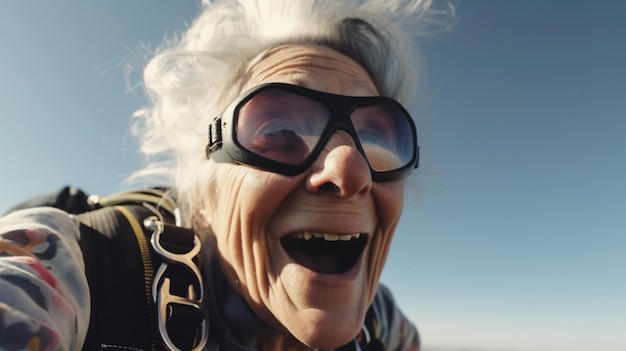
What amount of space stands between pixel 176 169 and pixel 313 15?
833 mm

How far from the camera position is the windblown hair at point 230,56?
5.03 feet

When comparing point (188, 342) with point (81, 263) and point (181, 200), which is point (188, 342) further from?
point (181, 200)

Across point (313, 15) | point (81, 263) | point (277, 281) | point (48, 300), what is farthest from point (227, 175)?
point (313, 15)

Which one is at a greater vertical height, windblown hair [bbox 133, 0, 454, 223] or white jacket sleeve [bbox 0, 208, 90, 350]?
windblown hair [bbox 133, 0, 454, 223]

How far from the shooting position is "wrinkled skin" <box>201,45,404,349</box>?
1.11 m

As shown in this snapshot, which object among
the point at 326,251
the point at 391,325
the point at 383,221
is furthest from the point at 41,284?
the point at 391,325

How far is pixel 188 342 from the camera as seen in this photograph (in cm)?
108

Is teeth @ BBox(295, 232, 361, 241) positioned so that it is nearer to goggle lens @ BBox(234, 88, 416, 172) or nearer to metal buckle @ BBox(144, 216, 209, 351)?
goggle lens @ BBox(234, 88, 416, 172)

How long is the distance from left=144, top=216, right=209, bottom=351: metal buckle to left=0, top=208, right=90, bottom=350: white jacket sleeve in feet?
0.59

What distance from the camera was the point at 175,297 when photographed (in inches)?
42.5

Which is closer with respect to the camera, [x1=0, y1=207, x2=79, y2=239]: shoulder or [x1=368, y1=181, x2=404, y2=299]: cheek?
[x1=0, y1=207, x2=79, y2=239]: shoulder

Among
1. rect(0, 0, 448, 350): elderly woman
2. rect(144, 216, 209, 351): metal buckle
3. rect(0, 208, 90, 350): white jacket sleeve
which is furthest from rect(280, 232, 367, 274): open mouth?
rect(0, 208, 90, 350): white jacket sleeve

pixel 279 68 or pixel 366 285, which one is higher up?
pixel 279 68

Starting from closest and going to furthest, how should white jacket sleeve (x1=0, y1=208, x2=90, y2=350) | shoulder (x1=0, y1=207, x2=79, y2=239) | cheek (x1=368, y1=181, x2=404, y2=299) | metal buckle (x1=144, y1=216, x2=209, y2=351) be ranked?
white jacket sleeve (x1=0, y1=208, x2=90, y2=350) < shoulder (x1=0, y1=207, x2=79, y2=239) < metal buckle (x1=144, y1=216, x2=209, y2=351) < cheek (x1=368, y1=181, x2=404, y2=299)
